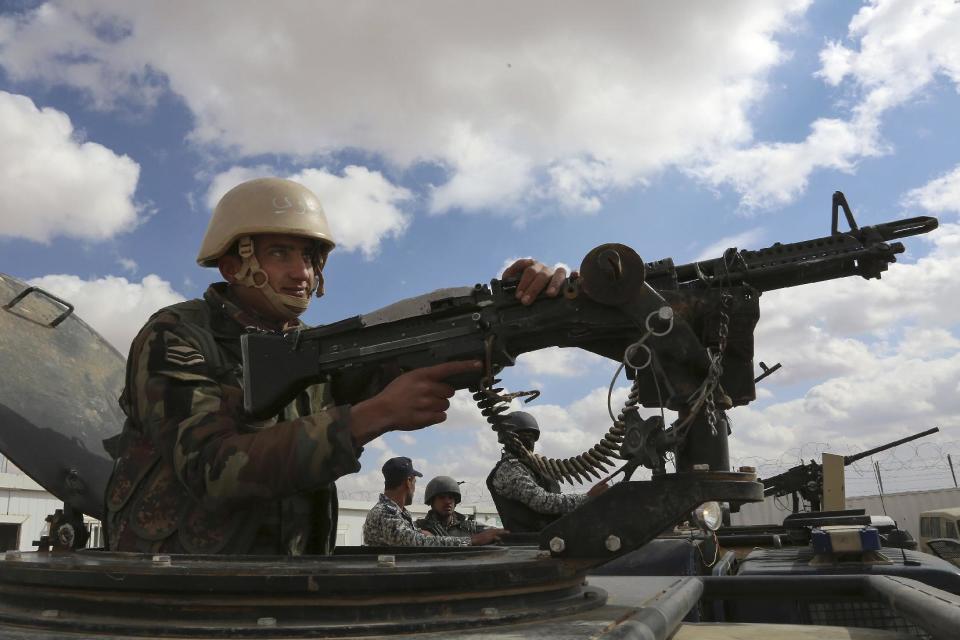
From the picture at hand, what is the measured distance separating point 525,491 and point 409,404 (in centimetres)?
511

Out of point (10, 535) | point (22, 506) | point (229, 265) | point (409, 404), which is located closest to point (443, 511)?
point (229, 265)

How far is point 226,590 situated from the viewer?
62.5 inches

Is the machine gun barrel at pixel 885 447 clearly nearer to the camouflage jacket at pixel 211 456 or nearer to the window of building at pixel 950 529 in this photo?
the window of building at pixel 950 529

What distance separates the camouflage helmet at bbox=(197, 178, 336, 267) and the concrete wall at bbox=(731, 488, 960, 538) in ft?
99.4

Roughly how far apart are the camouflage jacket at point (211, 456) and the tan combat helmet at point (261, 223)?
0.67ft

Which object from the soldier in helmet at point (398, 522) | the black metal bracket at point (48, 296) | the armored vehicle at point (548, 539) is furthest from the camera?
the soldier in helmet at point (398, 522)

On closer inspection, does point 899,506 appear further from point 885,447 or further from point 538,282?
point 538,282

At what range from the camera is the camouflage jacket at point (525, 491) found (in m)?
7.28

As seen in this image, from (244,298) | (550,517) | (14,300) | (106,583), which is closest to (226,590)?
(106,583)

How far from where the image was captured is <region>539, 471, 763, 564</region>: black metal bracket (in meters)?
2.17

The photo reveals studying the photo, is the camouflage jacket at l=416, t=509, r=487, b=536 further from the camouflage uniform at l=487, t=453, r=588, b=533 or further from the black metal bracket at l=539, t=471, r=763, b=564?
the black metal bracket at l=539, t=471, r=763, b=564

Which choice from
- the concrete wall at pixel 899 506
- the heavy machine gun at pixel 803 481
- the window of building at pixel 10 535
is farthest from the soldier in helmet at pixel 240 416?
the concrete wall at pixel 899 506

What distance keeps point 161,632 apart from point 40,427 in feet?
8.62

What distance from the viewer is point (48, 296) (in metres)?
4.42
